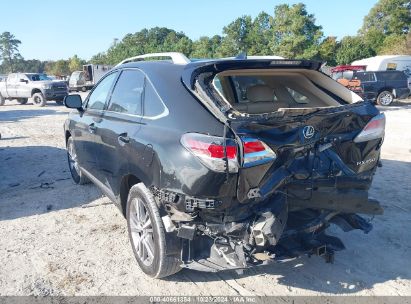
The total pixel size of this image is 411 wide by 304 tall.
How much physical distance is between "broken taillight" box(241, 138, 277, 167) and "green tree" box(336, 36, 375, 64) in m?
44.1

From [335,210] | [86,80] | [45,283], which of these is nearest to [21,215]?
[45,283]

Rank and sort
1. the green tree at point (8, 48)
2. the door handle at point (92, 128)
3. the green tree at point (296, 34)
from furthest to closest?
the green tree at point (8, 48)
the green tree at point (296, 34)
the door handle at point (92, 128)

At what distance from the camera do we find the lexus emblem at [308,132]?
9.07ft

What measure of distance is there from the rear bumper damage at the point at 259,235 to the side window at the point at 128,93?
1182mm

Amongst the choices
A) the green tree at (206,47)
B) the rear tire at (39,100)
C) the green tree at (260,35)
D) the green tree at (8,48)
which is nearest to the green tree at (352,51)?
the green tree at (260,35)

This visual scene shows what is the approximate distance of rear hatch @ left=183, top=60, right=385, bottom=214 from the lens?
2580mm

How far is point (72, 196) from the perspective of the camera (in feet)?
17.7

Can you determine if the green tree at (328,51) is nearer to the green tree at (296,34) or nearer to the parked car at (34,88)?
the green tree at (296,34)

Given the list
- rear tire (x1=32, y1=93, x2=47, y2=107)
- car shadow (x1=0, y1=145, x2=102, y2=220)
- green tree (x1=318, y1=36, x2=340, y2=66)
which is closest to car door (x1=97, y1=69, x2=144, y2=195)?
car shadow (x1=0, y1=145, x2=102, y2=220)

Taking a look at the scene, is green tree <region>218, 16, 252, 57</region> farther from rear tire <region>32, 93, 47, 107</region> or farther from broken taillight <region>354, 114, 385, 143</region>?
broken taillight <region>354, 114, 385, 143</region>

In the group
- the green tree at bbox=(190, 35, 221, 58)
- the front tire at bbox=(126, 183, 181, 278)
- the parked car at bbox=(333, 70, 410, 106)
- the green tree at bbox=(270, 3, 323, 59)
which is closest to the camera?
the front tire at bbox=(126, 183, 181, 278)

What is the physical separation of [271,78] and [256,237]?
2.00 meters

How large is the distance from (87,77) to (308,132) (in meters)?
32.5

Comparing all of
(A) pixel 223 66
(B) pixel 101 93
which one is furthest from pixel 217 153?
(B) pixel 101 93
